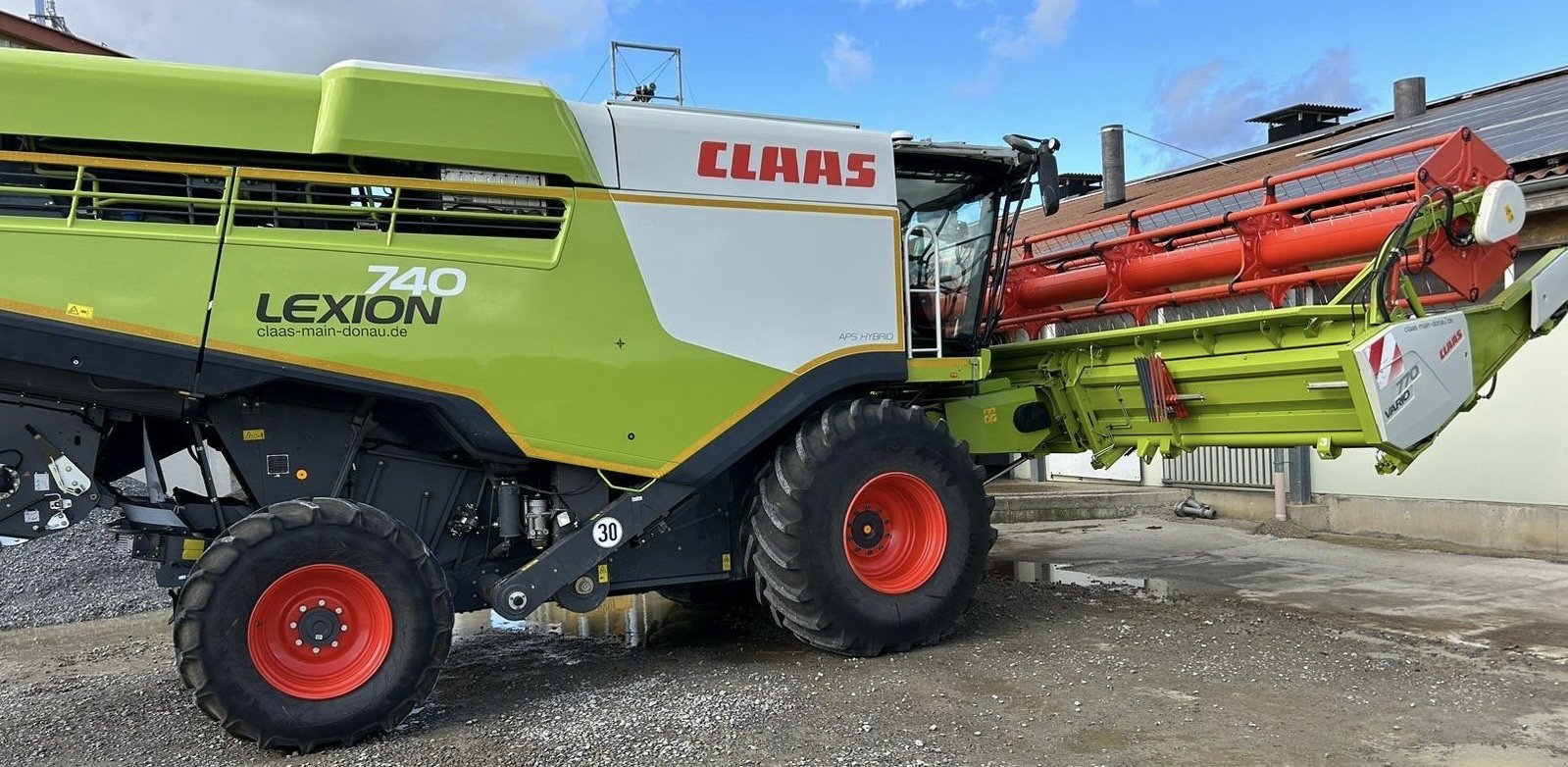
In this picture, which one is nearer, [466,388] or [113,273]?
[113,273]

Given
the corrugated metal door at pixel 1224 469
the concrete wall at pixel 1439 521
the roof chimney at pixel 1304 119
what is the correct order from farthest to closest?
1. the roof chimney at pixel 1304 119
2. the corrugated metal door at pixel 1224 469
3. the concrete wall at pixel 1439 521

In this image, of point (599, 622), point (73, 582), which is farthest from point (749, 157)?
point (73, 582)

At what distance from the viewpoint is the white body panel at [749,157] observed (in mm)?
5320

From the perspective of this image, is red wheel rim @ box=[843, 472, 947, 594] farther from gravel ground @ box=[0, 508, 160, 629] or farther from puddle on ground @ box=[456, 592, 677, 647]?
gravel ground @ box=[0, 508, 160, 629]

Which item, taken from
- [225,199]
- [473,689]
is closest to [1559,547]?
[473,689]

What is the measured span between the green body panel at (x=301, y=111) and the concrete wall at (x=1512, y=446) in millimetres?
8250

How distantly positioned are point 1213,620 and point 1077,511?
5.77m

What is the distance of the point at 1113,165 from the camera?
1836 centimetres

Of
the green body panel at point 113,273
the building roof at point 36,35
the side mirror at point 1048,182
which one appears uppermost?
the building roof at point 36,35

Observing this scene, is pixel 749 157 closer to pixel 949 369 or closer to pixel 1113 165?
pixel 949 369

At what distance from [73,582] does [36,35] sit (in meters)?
8.47

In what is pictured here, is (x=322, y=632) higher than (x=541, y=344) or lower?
lower

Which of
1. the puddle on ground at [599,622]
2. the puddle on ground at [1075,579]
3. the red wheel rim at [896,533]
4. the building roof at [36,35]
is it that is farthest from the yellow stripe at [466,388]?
the building roof at [36,35]

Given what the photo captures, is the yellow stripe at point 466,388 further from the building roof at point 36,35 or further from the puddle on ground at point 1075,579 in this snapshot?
the building roof at point 36,35
